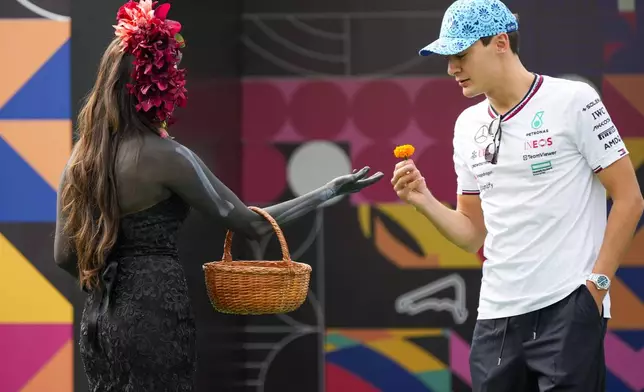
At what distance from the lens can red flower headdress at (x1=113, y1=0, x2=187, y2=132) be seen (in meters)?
2.99

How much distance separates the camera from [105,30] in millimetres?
A: 3857

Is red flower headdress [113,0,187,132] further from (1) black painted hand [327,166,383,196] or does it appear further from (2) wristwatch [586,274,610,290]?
(2) wristwatch [586,274,610,290]

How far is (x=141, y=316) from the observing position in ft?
9.75

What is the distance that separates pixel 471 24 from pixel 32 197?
1913mm

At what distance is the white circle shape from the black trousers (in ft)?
8.46

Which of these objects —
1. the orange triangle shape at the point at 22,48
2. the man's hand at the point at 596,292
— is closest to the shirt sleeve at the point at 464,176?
the man's hand at the point at 596,292

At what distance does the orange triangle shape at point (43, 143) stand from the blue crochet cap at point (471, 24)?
1.58m

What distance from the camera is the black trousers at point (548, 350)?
2.95 m

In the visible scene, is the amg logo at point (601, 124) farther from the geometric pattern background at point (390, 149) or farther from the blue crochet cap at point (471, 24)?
the geometric pattern background at point (390, 149)

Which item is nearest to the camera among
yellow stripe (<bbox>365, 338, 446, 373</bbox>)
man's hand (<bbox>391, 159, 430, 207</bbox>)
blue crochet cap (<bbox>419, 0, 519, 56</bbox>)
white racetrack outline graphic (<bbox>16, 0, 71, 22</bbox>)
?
blue crochet cap (<bbox>419, 0, 519, 56</bbox>)

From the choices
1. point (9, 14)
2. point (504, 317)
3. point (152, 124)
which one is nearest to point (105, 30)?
point (9, 14)

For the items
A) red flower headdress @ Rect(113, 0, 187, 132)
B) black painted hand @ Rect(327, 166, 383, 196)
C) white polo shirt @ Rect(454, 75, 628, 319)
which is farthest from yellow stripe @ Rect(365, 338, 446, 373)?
red flower headdress @ Rect(113, 0, 187, 132)

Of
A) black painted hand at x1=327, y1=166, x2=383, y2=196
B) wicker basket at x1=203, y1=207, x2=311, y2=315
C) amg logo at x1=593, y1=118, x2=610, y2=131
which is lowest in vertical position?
wicker basket at x1=203, y1=207, x2=311, y2=315

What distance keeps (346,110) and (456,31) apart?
2.52 metres
